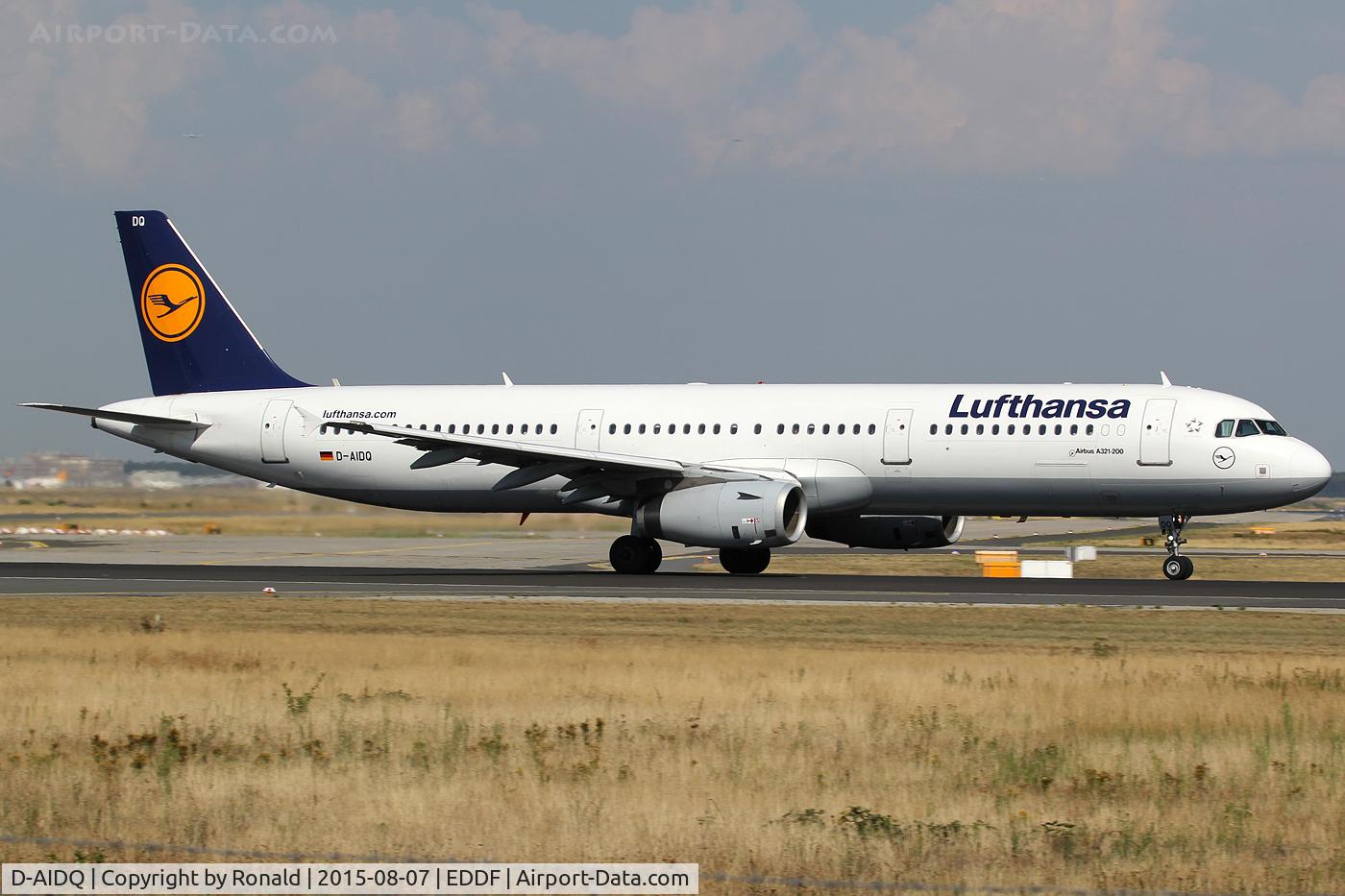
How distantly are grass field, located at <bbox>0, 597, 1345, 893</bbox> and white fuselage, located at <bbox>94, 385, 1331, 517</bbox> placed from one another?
1085cm

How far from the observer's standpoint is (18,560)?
144 ft

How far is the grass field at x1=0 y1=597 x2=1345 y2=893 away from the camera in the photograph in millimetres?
10539

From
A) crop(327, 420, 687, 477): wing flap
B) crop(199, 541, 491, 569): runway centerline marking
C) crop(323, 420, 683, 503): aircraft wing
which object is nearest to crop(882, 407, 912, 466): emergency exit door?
crop(323, 420, 683, 503): aircraft wing

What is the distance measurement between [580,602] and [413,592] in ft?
12.9

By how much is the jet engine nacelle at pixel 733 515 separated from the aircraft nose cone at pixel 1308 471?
9626 mm

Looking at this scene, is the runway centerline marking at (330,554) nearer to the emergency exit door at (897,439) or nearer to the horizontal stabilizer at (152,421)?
the horizontal stabilizer at (152,421)

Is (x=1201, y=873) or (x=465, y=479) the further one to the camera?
(x=465, y=479)

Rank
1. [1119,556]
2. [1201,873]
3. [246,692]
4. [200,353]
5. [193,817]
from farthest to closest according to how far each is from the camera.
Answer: [1119,556] → [200,353] → [246,692] → [193,817] → [1201,873]

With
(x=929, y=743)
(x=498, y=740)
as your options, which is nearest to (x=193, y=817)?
(x=498, y=740)

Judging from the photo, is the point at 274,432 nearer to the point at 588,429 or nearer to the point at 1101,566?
the point at 588,429

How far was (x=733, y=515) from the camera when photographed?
112ft

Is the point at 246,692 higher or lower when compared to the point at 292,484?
lower

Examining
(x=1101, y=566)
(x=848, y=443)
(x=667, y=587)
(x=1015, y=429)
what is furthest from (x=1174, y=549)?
(x=667, y=587)

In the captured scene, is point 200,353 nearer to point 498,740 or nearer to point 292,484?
→ point 292,484
